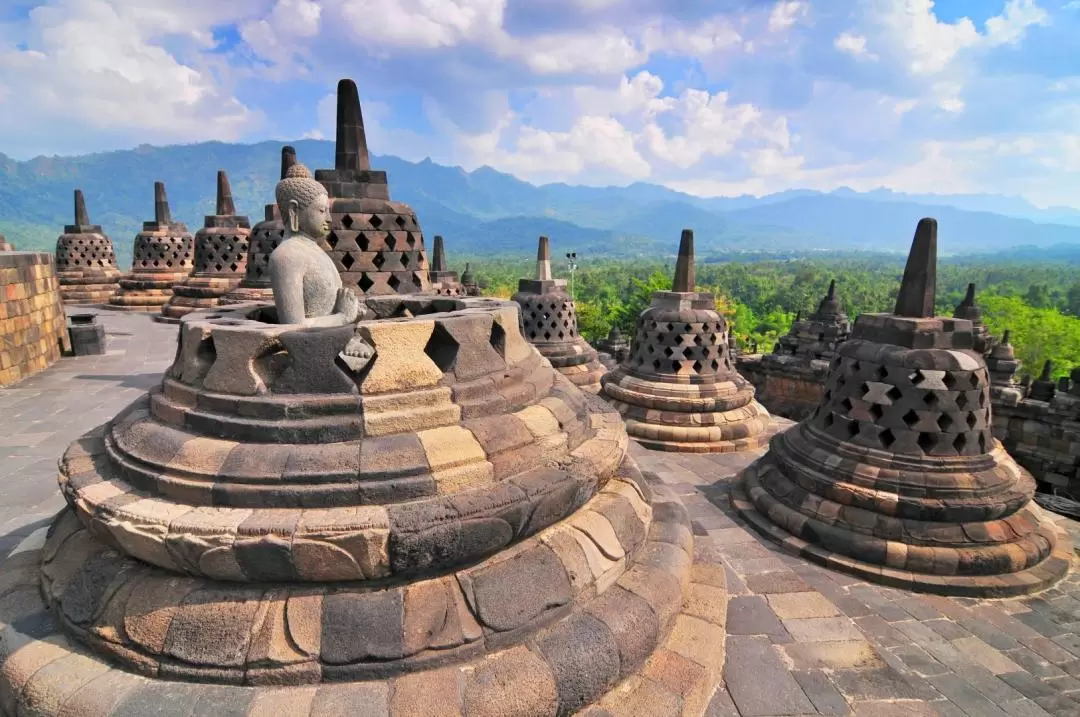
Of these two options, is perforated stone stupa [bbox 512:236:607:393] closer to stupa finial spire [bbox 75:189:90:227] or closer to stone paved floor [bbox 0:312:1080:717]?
stone paved floor [bbox 0:312:1080:717]

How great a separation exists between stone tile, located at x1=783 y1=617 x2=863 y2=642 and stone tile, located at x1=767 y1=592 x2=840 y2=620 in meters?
0.05

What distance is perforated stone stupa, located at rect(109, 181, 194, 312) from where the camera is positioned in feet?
59.7

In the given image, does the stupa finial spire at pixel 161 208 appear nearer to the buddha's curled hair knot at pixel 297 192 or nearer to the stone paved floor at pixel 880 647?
the buddha's curled hair knot at pixel 297 192

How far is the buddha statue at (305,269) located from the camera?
331cm

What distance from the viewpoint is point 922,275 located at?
5.27m

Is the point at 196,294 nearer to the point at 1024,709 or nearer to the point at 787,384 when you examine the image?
the point at 1024,709

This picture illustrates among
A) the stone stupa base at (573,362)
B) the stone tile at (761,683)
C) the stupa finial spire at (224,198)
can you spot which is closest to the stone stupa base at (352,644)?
the stone tile at (761,683)

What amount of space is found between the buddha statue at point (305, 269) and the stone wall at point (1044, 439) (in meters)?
15.0

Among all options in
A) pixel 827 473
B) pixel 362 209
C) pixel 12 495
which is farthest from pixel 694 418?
pixel 12 495

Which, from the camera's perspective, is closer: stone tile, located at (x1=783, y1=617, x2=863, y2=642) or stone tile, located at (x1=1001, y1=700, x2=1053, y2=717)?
stone tile, located at (x1=1001, y1=700, x2=1053, y2=717)

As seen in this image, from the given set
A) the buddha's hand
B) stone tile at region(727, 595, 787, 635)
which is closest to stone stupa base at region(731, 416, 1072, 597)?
stone tile at region(727, 595, 787, 635)

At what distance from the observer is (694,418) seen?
8.39m

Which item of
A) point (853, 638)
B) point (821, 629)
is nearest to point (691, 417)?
point (821, 629)

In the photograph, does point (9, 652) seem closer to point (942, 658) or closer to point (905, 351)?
point (942, 658)
